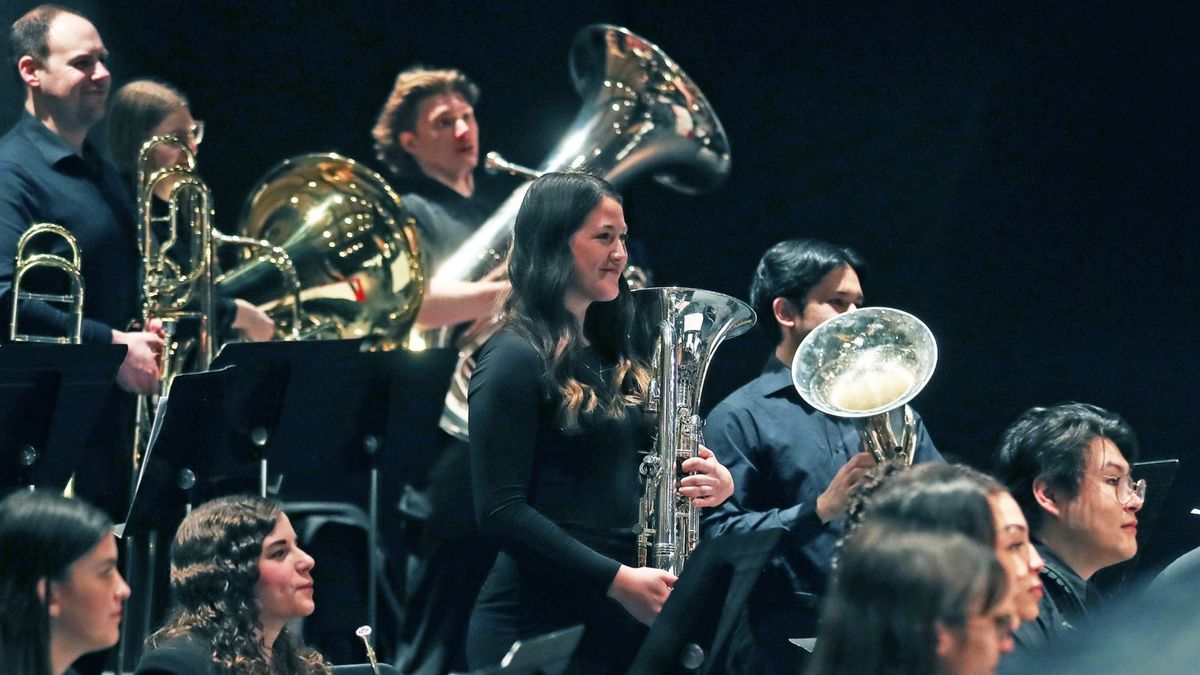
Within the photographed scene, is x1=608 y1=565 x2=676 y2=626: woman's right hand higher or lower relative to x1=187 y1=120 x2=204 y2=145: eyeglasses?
lower

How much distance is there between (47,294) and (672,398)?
4.99ft

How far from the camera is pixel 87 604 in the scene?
2.62 meters

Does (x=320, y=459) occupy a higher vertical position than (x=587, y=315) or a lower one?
lower

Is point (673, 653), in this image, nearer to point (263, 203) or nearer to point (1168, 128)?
point (263, 203)

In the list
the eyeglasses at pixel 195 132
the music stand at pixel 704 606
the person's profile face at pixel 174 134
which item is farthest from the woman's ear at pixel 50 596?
the eyeglasses at pixel 195 132

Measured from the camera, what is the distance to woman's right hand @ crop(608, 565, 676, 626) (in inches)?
116

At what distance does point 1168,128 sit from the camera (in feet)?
16.3

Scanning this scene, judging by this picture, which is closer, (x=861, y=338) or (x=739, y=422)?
(x=861, y=338)

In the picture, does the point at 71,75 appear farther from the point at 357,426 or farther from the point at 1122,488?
the point at 1122,488

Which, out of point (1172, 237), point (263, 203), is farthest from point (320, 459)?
point (1172, 237)

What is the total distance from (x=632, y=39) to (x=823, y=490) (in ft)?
5.89

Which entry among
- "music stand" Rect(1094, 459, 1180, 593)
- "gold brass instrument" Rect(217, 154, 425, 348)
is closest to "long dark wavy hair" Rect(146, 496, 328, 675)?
"gold brass instrument" Rect(217, 154, 425, 348)

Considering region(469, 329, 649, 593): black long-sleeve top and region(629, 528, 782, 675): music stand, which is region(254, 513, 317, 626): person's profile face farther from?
region(629, 528, 782, 675): music stand

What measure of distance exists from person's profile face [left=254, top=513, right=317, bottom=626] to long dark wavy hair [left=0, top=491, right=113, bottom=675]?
0.57 meters
